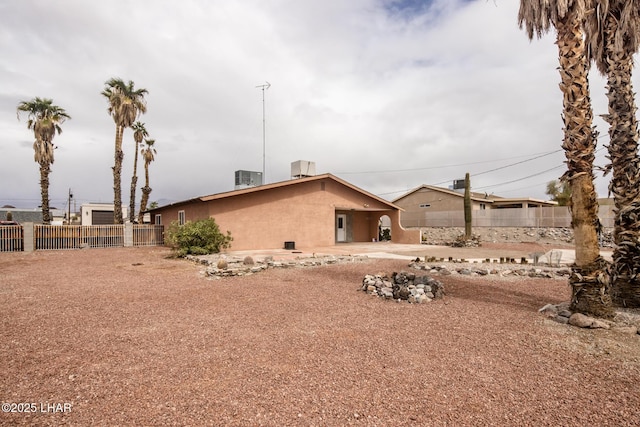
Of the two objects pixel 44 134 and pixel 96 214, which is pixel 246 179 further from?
pixel 96 214

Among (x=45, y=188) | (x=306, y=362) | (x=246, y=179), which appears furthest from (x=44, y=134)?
(x=306, y=362)

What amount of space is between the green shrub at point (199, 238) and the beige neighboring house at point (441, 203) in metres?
25.5

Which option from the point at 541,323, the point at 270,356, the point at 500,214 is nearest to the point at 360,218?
the point at 500,214

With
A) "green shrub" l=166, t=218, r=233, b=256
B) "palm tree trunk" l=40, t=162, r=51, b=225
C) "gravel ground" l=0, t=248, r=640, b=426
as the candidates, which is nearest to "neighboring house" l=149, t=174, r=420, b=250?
"green shrub" l=166, t=218, r=233, b=256

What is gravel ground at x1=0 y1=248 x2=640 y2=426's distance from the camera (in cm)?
332

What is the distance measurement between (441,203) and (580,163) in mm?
33228

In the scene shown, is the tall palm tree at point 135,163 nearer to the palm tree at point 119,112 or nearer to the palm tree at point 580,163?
the palm tree at point 119,112

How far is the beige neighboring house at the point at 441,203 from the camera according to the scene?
118 ft

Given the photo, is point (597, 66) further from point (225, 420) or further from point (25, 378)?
point (25, 378)

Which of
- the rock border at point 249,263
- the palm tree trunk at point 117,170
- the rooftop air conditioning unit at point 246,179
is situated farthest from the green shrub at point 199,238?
the palm tree trunk at point 117,170

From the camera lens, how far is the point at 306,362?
446cm

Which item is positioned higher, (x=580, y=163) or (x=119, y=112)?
(x=119, y=112)

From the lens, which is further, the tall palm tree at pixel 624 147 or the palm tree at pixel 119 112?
the palm tree at pixel 119 112

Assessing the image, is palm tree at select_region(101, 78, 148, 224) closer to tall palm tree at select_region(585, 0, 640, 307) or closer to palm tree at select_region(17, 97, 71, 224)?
palm tree at select_region(17, 97, 71, 224)
